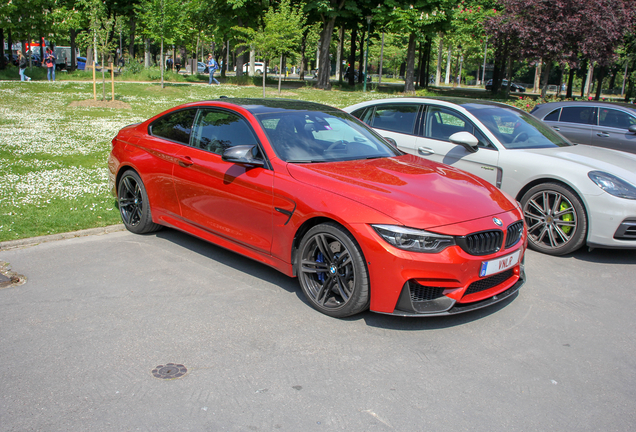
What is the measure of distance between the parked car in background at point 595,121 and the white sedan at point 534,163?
3.83m

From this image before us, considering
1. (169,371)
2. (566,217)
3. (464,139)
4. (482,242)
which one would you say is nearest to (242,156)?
(169,371)

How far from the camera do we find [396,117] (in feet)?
26.0

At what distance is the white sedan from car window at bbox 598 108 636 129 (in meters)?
4.05

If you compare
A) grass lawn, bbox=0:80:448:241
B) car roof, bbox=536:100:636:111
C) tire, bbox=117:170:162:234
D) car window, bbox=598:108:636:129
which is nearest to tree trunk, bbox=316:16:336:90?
grass lawn, bbox=0:80:448:241

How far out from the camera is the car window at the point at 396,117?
773 cm

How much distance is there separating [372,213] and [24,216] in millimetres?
4923

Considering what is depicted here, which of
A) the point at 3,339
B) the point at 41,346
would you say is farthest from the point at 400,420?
the point at 3,339

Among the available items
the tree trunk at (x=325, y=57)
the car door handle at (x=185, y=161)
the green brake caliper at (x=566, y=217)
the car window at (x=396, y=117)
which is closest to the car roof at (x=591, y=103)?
the car window at (x=396, y=117)

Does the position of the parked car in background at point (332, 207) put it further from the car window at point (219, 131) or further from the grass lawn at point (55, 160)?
the grass lawn at point (55, 160)

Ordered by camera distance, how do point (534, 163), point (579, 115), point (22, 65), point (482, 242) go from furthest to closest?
point (22, 65), point (579, 115), point (534, 163), point (482, 242)

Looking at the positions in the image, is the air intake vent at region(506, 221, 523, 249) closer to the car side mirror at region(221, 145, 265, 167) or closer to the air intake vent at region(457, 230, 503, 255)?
the air intake vent at region(457, 230, 503, 255)

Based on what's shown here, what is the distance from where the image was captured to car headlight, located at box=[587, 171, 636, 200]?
224 inches

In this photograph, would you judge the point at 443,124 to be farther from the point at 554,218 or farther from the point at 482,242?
the point at 482,242

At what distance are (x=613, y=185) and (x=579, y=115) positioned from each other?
5.78 m
